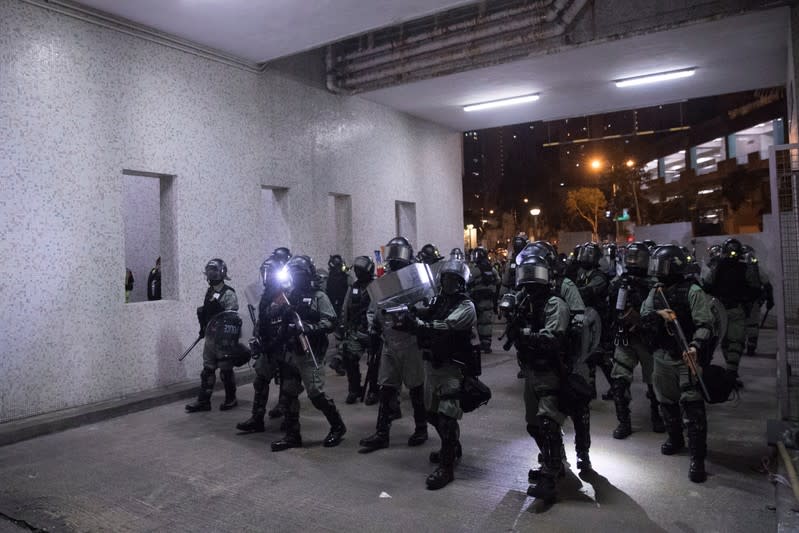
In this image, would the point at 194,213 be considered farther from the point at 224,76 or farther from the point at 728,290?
the point at 728,290

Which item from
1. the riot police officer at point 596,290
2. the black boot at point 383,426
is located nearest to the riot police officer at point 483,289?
the riot police officer at point 596,290

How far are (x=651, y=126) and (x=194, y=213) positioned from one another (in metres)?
34.9

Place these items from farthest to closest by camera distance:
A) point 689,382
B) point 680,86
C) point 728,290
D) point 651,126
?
1. point 651,126
2. point 680,86
3. point 728,290
4. point 689,382

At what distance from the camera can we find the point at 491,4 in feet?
33.2

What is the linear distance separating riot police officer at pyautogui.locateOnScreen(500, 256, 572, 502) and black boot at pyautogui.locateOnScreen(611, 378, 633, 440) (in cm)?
165

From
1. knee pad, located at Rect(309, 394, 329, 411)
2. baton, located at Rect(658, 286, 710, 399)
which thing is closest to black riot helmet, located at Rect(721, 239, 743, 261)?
baton, located at Rect(658, 286, 710, 399)

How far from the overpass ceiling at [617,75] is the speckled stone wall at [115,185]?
295cm

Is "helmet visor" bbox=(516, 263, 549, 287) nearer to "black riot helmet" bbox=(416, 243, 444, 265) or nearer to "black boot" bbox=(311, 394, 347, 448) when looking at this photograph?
"black boot" bbox=(311, 394, 347, 448)

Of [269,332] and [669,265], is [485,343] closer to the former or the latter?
[269,332]

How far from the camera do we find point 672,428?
17.8 feet

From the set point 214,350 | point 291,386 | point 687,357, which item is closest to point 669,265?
point 687,357

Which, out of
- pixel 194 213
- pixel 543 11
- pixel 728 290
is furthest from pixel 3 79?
pixel 728 290

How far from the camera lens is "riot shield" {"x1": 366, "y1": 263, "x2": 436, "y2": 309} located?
535 cm

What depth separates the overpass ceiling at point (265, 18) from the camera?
25.8ft
